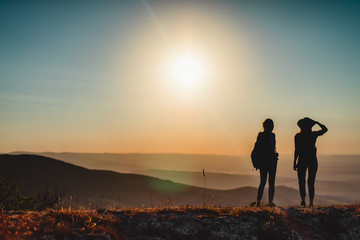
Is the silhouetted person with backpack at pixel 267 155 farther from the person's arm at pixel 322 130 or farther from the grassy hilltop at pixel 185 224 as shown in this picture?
the grassy hilltop at pixel 185 224

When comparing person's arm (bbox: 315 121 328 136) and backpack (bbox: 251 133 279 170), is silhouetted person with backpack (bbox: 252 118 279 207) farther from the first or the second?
person's arm (bbox: 315 121 328 136)

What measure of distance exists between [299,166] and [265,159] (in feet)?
3.70

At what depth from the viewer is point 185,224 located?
6.30 m

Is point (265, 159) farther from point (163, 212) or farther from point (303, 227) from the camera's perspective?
point (163, 212)

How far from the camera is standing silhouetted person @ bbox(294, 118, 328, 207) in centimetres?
977

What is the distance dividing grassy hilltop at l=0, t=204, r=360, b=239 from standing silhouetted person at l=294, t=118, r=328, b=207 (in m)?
2.10

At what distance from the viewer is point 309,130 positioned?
385 inches

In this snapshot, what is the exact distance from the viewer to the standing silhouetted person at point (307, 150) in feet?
32.0

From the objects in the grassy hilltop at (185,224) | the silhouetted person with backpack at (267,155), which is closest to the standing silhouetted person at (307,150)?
the silhouetted person with backpack at (267,155)

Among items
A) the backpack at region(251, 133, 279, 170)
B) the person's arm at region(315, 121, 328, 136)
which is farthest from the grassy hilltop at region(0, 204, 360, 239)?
the person's arm at region(315, 121, 328, 136)

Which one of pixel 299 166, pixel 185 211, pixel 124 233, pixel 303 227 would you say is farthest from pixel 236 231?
pixel 299 166

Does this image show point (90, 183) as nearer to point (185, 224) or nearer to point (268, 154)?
point (268, 154)

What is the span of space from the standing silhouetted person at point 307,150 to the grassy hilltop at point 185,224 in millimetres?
2099

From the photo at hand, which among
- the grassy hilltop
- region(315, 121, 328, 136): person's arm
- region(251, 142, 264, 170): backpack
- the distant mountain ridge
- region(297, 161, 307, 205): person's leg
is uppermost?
region(315, 121, 328, 136): person's arm
